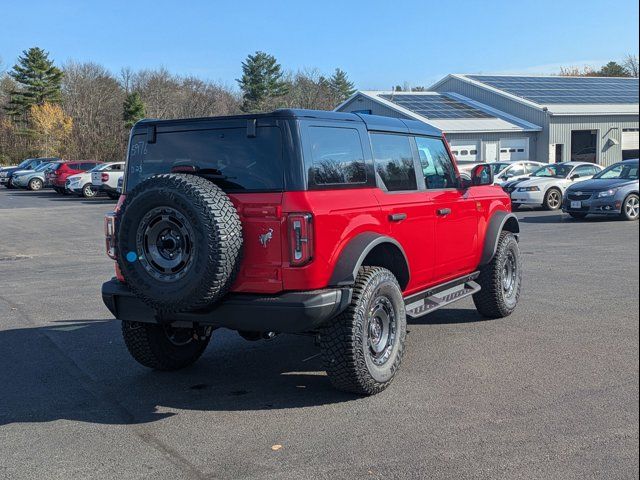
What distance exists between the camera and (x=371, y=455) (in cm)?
422

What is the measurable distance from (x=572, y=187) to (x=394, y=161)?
46.7 feet

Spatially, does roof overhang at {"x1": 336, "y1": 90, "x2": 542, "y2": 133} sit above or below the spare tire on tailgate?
above

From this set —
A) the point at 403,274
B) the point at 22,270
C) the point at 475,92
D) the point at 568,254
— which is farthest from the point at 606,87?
the point at 403,274

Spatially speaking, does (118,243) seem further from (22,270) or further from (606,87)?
(606,87)

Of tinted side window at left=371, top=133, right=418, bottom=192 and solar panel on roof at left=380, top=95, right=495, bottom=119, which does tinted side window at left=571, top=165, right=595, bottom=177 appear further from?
tinted side window at left=371, top=133, right=418, bottom=192

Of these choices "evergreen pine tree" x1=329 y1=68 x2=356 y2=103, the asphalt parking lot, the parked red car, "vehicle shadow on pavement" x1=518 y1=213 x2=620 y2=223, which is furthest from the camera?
"evergreen pine tree" x1=329 y1=68 x2=356 y2=103

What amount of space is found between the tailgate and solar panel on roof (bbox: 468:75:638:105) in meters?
39.1

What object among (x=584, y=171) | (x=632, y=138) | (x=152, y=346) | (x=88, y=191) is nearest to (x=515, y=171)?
(x=584, y=171)

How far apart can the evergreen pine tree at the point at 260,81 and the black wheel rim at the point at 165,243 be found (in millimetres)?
60691

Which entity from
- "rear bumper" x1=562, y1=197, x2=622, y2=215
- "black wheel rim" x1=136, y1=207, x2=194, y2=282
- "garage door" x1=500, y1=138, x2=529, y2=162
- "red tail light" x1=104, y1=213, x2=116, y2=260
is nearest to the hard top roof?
"red tail light" x1=104, y1=213, x2=116, y2=260

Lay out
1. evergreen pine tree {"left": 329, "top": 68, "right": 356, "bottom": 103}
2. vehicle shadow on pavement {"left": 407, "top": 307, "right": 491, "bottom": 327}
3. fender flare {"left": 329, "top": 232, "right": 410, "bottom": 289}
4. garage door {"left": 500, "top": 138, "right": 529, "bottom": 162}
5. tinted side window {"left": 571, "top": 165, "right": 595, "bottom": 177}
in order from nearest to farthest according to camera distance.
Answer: fender flare {"left": 329, "top": 232, "right": 410, "bottom": 289}, vehicle shadow on pavement {"left": 407, "top": 307, "right": 491, "bottom": 327}, tinted side window {"left": 571, "top": 165, "right": 595, "bottom": 177}, garage door {"left": 500, "top": 138, "right": 529, "bottom": 162}, evergreen pine tree {"left": 329, "top": 68, "right": 356, "bottom": 103}

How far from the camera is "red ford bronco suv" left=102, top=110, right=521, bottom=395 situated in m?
4.81

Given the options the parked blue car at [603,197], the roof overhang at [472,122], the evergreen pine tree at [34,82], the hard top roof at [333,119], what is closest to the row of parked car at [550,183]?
the parked blue car at [603,197]

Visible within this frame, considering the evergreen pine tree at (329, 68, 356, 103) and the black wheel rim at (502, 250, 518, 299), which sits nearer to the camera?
the black wheel rim at (502, 250, 518, 299)
